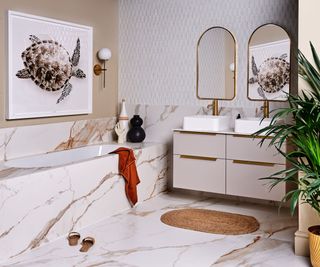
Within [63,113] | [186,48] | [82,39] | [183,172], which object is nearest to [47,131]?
[63,113]

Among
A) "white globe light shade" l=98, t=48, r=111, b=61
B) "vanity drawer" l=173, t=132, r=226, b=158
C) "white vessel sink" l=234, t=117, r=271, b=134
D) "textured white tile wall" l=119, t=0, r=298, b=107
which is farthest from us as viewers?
"white globe light shade" l=98, t=48, r=111, b=61

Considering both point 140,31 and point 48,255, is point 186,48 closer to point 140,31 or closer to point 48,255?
point 140,31

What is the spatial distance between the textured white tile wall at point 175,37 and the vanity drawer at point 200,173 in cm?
74

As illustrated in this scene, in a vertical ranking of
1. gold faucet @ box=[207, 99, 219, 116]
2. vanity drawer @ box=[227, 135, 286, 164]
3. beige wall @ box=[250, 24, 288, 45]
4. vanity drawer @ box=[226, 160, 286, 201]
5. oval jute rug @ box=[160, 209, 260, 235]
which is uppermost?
beige wall @ box=[250, 24, 288, 45]

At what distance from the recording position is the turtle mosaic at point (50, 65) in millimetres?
4391

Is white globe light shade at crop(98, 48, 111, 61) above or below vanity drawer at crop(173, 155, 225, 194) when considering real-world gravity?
above

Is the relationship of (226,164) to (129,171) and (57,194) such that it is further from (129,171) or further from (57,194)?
(57,194)

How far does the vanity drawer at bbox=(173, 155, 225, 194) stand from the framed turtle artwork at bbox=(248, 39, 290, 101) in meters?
0.86

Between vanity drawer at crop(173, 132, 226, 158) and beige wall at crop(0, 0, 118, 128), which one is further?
vanity drawer at crop(173, 132, 226, 158)

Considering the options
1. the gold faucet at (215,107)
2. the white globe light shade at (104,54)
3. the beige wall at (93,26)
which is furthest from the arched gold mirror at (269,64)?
the beige wall at (93,26)

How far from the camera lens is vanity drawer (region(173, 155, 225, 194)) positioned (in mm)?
4711

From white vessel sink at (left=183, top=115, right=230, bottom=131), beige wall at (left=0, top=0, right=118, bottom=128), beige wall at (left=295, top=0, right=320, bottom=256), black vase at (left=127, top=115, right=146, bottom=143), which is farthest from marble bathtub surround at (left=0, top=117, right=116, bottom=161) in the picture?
beige wall at (left=295, top=0, right=320, bottom=256)

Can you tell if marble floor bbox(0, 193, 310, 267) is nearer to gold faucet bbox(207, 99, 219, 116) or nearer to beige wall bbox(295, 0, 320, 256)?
beige wall bbox(295, 0, 320, 256)

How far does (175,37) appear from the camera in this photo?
5.37m
